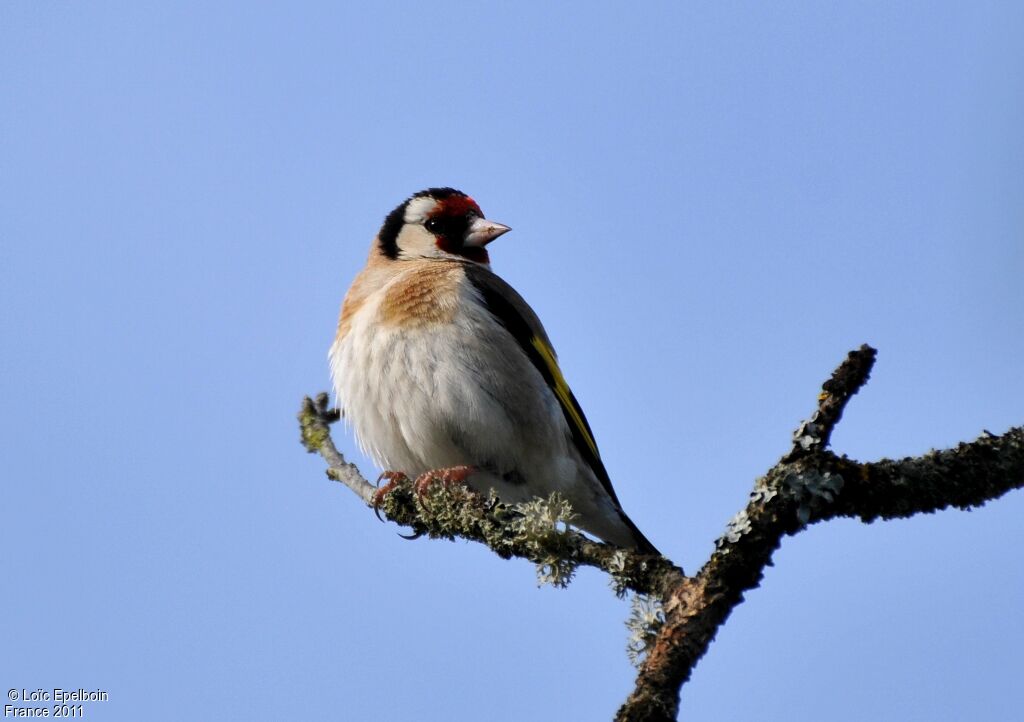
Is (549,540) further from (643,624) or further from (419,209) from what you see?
(419,209)

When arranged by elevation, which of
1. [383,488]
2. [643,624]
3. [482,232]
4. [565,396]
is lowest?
[643,624]

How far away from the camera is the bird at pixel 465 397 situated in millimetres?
5867

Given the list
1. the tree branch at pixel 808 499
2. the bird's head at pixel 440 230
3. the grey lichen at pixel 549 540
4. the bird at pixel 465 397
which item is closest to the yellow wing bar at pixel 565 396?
the bird at pixel 465 397

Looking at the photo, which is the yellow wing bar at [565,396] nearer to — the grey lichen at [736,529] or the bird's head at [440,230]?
the bird's head at [440,230]

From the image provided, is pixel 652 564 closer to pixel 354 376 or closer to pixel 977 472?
pixel 977 472

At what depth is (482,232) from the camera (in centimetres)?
744

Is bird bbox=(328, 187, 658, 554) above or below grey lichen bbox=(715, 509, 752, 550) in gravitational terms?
above

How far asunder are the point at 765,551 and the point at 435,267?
380 centimetres

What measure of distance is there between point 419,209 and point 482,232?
545 mm

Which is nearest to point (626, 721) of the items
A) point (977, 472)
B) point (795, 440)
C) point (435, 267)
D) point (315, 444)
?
point (795, 440)

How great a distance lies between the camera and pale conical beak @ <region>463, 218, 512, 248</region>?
7.38 metres

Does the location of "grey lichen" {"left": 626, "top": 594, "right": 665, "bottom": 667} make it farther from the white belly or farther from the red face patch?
the red face patch

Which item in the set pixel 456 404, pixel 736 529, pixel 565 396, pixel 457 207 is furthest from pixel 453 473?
pixel 736 529

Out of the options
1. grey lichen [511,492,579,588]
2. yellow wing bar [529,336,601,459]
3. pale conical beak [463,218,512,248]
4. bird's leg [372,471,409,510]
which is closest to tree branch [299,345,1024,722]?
grey lichen [511,492,579,588]
